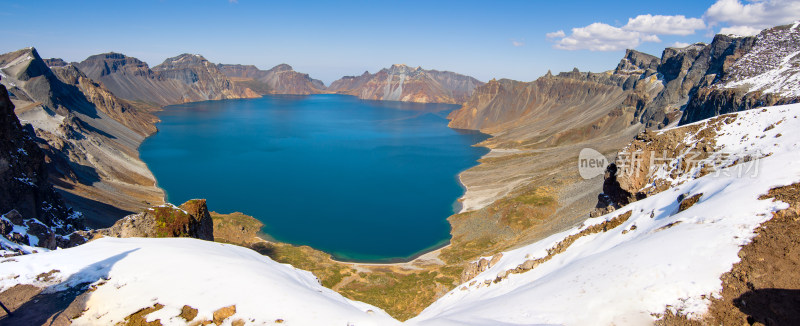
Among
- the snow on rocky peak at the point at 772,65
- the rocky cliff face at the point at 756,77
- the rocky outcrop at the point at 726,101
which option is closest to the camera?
the rocky outcrop at the point at 726,101

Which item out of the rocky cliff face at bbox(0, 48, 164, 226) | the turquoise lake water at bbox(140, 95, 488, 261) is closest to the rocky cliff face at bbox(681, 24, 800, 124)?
the turquoise lake water at bbox(140, 95, 488, 261)

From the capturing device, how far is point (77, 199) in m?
66.8

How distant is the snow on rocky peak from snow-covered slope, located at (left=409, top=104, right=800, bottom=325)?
57.3 m

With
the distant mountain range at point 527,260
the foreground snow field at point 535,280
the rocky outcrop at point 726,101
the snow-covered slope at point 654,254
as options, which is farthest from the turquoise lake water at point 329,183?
the rocky outcrop at point 726,101

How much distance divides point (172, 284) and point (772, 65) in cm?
10651

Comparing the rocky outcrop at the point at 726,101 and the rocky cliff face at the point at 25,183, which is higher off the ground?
the rocky outcrop at the point at 726,101

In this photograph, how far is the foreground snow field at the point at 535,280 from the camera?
14.8 metres

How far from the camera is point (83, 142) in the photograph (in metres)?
105

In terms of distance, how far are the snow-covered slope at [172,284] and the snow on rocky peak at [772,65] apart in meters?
83.3

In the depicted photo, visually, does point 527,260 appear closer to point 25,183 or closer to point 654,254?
point 654,254

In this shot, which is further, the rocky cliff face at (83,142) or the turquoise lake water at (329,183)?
the rocky cliff face at (83,142)

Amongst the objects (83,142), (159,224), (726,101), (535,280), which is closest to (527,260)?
(535,280)

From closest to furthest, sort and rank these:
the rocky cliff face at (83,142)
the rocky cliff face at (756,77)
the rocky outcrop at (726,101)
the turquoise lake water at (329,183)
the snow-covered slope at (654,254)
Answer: the snow-covered slope at (654,254)
the rocky outcrop at (726,101)
the rocky cliff face at (756,77)
the turquoise lake water at (329,183)
the rocky cliff face at (83,142)

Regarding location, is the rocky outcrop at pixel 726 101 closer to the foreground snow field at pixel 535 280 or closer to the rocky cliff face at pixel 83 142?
the foreground snow field at pixel 535 280
